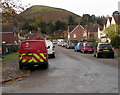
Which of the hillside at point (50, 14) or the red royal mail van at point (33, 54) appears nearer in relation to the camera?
the red royal mail van at point (33, 54)

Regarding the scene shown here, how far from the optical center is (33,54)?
47.9 feet

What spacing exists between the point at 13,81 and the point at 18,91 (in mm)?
2457

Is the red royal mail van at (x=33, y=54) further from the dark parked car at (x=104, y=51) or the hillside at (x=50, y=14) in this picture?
the hillside at (x=50, y=14)

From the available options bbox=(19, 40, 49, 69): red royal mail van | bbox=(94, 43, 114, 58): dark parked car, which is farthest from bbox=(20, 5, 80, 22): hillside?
bbox=(19, 40, 49, 69): red royal mail van

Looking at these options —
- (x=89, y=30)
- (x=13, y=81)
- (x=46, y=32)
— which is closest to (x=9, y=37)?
(x=89, y=30)

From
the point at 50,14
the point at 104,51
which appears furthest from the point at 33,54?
the point at 50,14

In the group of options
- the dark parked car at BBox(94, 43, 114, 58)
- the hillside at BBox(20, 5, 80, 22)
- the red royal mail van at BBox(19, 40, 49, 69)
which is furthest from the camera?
the hillside at BBox(20, 5, 80, 22)

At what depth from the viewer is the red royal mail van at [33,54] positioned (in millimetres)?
14609

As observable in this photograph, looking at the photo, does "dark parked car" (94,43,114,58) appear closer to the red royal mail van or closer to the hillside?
the red royal mail van

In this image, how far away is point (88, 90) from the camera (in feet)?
26.6

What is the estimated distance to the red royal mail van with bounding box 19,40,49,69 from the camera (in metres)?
14.6

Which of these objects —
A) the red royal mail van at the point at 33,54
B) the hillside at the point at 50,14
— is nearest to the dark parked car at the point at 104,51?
the red royal mail van at the point at 33,54

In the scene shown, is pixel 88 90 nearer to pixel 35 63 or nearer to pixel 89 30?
pixel 35 63

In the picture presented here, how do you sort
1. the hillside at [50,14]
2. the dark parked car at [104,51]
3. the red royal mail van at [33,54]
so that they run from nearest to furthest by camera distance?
the red royal mail van at [33,54] < the dark parked car at [104,51] < the hillside at [50,14]
